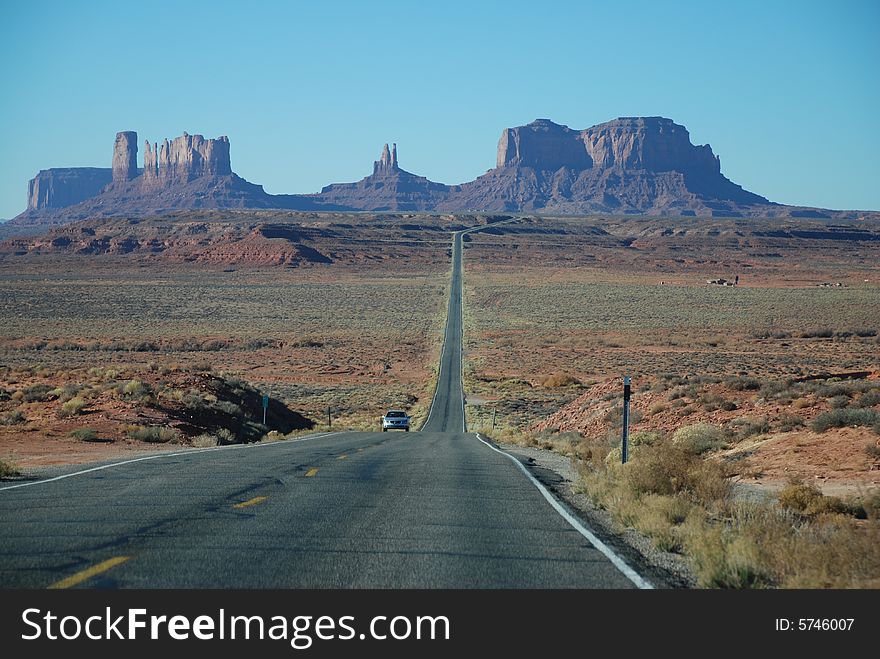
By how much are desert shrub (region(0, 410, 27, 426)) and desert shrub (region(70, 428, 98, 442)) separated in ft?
9.26

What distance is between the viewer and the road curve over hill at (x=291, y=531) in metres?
7.65

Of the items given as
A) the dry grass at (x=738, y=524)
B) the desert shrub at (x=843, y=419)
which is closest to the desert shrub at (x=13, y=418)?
the dry grass at (x=738, y=524)

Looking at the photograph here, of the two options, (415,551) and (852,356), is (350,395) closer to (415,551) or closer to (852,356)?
(852,356)

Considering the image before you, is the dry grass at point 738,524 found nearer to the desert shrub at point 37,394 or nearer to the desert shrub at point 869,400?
the desert shrub at point 869,400

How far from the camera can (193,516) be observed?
10.3 metres

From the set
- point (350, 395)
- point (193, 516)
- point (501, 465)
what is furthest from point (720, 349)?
point (193, 516)

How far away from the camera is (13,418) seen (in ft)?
90.1

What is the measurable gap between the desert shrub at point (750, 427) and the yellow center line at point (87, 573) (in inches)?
595

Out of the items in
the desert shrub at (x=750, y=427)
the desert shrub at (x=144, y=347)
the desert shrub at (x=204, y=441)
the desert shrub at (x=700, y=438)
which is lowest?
the desert shrub at (x=144, y=347)

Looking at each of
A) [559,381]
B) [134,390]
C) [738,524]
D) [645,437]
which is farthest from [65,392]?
[559,381]

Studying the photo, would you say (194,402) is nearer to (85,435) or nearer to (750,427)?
(85,435)

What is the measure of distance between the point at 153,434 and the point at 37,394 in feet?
27.1

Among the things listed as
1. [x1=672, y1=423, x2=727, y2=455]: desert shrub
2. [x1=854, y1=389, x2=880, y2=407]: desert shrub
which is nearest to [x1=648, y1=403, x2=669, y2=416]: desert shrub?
[x1=672, y1=423, x2=727, y2=455]: desert shrub

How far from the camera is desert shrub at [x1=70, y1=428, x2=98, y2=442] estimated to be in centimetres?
2462
